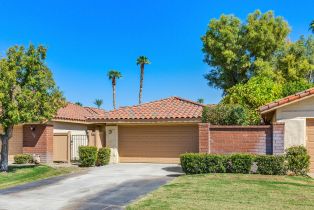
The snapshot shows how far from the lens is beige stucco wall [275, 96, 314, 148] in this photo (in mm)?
16516

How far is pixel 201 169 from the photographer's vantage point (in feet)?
53.8

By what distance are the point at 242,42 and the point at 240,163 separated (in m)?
23.6

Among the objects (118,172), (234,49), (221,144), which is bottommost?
(118,172)

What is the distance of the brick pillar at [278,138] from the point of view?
653 inches

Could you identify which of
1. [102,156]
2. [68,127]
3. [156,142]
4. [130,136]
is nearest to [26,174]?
[102,156]

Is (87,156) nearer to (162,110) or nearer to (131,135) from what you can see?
(131,135)

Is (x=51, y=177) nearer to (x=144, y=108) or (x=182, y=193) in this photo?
(x=182, y=193)

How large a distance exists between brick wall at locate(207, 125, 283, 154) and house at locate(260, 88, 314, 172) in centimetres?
50

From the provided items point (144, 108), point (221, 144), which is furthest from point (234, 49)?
point (221, 144)

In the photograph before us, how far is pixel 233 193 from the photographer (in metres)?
11.9

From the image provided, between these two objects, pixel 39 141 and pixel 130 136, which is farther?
pixel 130 136

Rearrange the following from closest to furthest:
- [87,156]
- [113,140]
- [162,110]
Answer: [87,156] < [113,140] < [162,110]

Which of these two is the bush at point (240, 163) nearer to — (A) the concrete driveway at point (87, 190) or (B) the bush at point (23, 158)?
(A) the concrete driveway at point (87, 190)

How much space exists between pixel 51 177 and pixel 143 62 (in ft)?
140
